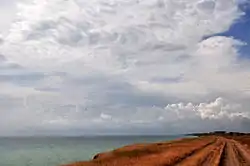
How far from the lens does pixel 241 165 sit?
A: 39.8m

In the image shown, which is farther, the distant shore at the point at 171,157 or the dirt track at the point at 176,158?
the distant shore at the point at 171,157

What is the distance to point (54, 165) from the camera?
210ft

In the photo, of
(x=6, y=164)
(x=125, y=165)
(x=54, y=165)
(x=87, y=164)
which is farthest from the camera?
(x=6, y=164)

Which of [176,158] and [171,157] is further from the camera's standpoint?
[171,157]

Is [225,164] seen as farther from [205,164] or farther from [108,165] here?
[108,165]

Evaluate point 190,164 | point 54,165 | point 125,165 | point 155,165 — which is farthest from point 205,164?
point 54,165

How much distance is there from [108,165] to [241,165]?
1255 centimetres

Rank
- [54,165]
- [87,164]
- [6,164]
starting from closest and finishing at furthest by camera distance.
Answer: [87,164] < [54,165] < [6,164]

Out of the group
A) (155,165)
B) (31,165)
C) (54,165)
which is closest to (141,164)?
(155,165)

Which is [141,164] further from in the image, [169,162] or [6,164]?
[6,164]

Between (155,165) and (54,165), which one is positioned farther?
(54,165)

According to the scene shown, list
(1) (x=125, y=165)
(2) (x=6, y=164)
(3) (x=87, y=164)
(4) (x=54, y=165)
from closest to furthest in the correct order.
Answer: (1) (x=125, y=165)
(3) (x=87, y=164)
(4) (x=54, y=165)
(2) (x=6, y=164)

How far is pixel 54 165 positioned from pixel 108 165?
81.2 feet

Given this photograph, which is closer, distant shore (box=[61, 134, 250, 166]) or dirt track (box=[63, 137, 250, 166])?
dirt track (box=[63, 137, 250, 166])
